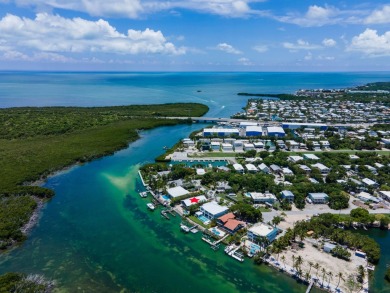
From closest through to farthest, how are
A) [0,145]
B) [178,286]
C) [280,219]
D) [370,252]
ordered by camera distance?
[178,286] → [370,252] → [280,219] → [0,145]

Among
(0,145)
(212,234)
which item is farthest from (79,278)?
(0,145)

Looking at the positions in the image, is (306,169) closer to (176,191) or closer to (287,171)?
(287,171)

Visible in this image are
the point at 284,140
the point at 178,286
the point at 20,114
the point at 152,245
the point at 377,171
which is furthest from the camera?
the point at 20,114

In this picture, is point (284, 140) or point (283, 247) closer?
point (283, 247)

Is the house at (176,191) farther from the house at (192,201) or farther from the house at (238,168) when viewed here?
the house at (238,168)

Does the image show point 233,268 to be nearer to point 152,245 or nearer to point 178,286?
point 178,286

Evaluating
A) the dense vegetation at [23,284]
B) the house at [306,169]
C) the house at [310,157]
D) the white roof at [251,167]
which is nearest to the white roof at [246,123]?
the house at [310,157]

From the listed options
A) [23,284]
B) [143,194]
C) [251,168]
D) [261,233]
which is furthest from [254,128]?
[23,284]
